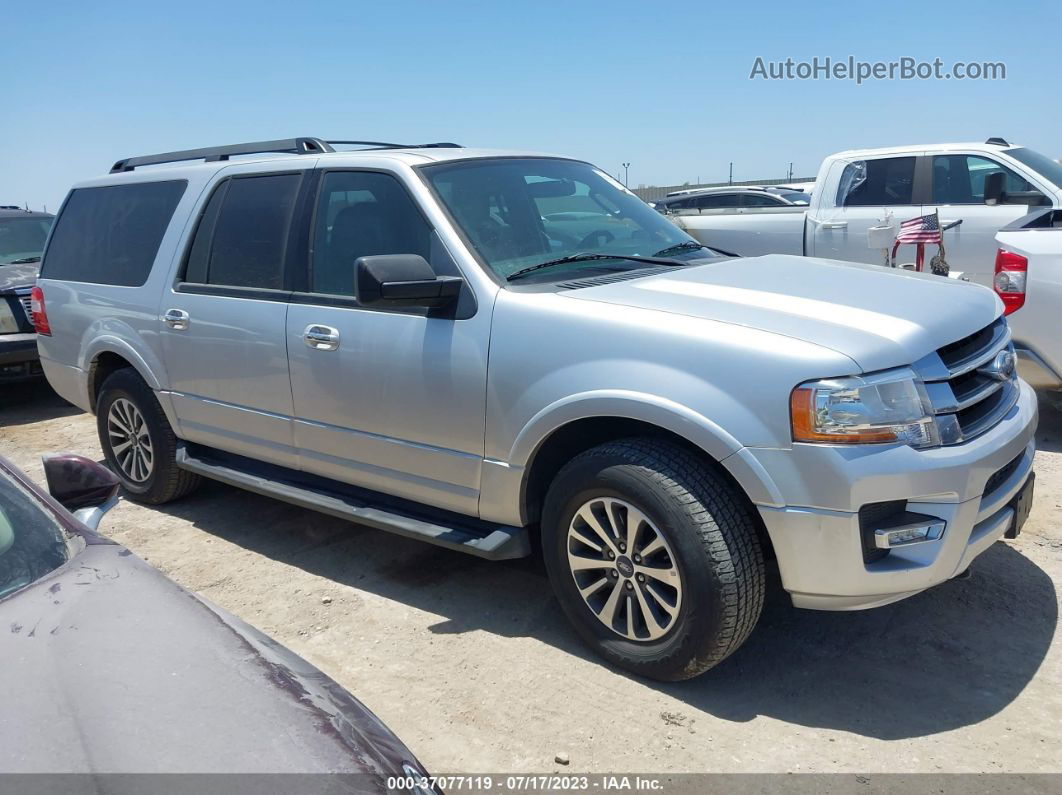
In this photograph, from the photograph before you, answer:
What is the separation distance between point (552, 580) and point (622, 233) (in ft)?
5.55

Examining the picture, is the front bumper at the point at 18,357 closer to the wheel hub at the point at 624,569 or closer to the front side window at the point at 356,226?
the front side window at the point at 356,226

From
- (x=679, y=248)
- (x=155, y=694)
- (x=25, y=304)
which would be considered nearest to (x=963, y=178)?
(x=679, y=248)

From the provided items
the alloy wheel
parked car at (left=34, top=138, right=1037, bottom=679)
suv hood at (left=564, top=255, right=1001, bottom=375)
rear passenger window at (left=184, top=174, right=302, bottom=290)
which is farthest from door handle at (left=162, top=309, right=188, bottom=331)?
suv hood at (left=564, top=255, right=1001, bottom=375)

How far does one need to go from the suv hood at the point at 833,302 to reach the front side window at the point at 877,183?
4.99 meters

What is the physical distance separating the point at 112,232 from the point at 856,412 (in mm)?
4460

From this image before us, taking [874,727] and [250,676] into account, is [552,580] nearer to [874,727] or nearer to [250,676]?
[874,727]

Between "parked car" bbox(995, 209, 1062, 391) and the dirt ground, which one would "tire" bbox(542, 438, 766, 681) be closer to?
the dirt ground

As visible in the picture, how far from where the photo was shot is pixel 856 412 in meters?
2.76

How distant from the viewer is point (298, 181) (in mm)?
4328

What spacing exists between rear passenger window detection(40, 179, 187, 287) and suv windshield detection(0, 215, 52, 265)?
387 centimetres

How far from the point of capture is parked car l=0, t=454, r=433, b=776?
1.62m

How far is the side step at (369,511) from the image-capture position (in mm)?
3568

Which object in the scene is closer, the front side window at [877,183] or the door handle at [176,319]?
the door handle at [176,319]

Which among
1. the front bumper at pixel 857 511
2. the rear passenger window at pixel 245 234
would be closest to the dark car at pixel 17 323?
the rear passenger window at pixel 245 234
